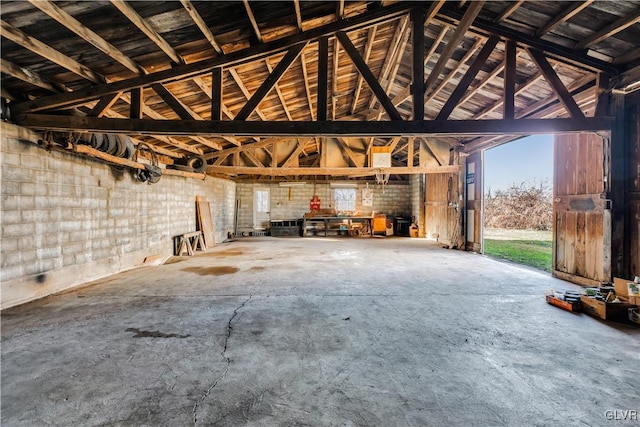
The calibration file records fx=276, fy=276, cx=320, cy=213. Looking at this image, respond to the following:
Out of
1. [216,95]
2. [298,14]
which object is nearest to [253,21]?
[298,14]

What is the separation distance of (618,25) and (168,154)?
27.3 feet

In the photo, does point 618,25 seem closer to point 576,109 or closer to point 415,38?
point 576,109

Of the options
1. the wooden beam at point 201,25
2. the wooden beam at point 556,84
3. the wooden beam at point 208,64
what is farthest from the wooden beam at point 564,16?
the wooden beam at point 201,25

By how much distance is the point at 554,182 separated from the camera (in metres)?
5.09

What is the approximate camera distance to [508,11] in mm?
3484

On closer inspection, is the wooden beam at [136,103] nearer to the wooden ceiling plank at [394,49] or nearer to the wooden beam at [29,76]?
the wooden beam at [29,76]

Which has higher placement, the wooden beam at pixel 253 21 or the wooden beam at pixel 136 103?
the wooden beam at pixel 253 21

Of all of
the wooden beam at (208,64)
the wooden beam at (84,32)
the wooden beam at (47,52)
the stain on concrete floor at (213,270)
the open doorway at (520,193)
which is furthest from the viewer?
the open doorway at (520,193)

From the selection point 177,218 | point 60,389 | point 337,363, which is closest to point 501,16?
point 337,363

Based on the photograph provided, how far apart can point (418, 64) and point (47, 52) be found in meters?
4.29

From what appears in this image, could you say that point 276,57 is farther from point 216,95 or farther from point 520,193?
point 520,193

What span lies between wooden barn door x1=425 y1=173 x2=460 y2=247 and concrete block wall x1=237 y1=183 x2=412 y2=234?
1832mm

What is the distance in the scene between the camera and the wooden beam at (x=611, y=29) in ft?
9.76

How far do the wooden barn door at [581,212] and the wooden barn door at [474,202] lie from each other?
2.56 m
